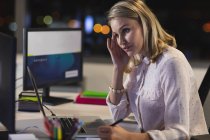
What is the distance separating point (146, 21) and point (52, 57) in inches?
40.5

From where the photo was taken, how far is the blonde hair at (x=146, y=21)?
5.98ft

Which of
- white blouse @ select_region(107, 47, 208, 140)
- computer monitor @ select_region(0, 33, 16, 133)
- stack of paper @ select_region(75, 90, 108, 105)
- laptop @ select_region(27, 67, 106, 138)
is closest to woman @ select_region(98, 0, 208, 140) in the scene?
white blouse @ select_region(107, 47, 208, 140)

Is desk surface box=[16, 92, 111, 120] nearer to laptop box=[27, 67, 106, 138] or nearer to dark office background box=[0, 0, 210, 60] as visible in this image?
laptop box=[27, 67, 106, 138]

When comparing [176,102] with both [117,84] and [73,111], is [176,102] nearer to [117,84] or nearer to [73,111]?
[117,84]

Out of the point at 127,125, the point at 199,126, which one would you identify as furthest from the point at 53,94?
the point at 199,126

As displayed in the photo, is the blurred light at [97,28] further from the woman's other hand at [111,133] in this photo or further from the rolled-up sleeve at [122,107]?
the woman's other hand at [111,133]

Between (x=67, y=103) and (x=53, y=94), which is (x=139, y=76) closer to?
(x=67, y=103)

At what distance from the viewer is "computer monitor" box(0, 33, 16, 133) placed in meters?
1.61

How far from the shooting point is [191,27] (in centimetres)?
456

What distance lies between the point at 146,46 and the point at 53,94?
4.20 feet

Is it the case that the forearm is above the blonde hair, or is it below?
below

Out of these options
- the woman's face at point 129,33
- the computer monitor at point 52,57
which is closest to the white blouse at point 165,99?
the woman's face at point 129,33

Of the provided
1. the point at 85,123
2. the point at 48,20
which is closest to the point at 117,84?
the point at 85,123

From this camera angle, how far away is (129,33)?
1815 mm
